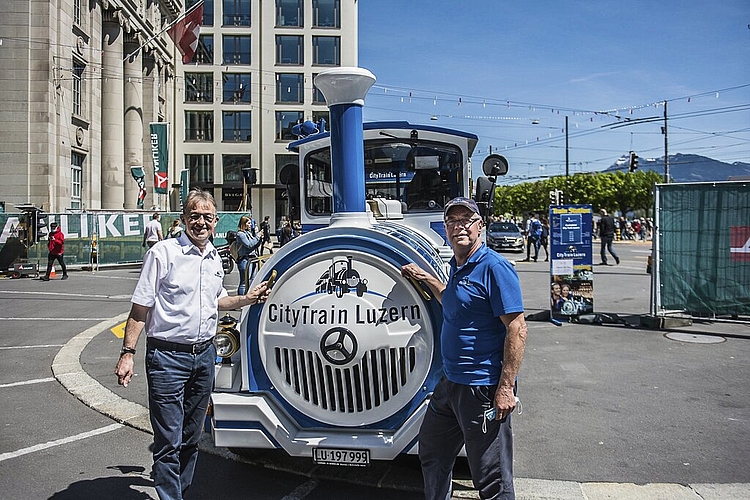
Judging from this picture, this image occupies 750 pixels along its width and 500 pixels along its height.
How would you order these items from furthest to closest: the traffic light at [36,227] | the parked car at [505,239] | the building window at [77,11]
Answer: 1. the parked car at [505,239]
2. the building window at [77,11]
3. the traffic light at [36,227]

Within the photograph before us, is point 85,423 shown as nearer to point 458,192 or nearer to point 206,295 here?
point 206,295

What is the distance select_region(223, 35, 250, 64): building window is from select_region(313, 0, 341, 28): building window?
5.23 m

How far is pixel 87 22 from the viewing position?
27703 millimetres

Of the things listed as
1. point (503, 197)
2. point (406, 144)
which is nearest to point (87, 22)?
point (406, 144)

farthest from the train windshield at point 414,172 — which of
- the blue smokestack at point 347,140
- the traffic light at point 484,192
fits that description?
the blue smokestack at point 347,140

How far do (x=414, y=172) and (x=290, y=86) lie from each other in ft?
139

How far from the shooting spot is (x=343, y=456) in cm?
384

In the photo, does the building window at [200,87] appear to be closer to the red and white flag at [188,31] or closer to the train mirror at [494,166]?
the red and white flag at [188,31]

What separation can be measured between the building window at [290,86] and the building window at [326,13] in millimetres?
4014

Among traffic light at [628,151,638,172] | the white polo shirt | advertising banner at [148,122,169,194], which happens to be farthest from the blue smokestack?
traffic light at [628,151,638,172]

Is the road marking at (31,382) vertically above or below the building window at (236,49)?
below

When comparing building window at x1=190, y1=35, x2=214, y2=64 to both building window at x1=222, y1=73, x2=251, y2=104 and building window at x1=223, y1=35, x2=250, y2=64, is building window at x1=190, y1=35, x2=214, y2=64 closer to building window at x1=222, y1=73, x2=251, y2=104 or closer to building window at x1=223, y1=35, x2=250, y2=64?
building window at x1=223, y1=35, x2=250, y2=64

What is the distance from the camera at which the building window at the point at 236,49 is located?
1850 inches

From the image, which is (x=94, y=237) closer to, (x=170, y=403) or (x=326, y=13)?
(x=170, y=403)
